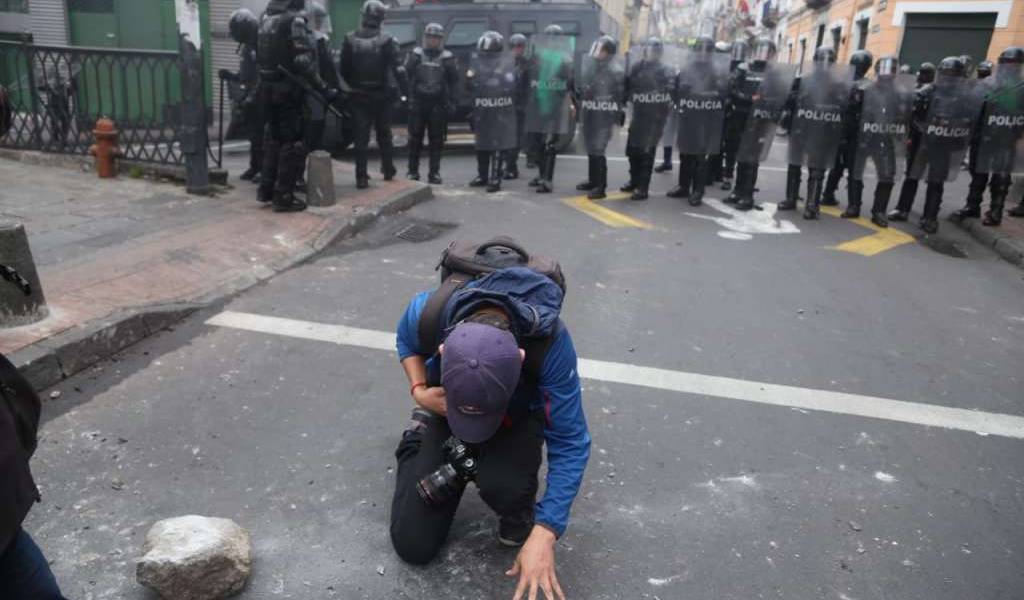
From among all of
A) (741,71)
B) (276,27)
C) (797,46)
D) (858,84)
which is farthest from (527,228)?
(797,46)

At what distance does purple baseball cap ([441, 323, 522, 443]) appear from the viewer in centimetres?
198

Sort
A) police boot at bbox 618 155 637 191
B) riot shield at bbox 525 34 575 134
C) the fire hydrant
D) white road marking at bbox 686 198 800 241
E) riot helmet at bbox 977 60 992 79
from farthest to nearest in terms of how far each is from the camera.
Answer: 1. riot helmet at bbox 977 60 992 79
2. police boot at bbox 618 155 637 191
3. riot shield at bbox 525 34 575 134
4. white road marking at bbox 686 198 800 241
5. the fire hydrant

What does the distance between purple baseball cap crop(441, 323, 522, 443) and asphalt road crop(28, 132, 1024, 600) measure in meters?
0.78

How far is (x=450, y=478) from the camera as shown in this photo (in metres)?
2.53

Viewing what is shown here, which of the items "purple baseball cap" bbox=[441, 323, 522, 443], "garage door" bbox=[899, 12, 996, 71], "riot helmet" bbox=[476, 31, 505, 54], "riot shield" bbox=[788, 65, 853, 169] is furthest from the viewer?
"garage door" bbox=[899, 12, 996, 71]

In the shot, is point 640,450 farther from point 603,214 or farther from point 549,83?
point 549,83

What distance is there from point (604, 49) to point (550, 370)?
7.24m

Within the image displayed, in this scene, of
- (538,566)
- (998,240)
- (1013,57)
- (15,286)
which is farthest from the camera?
(1013,57)

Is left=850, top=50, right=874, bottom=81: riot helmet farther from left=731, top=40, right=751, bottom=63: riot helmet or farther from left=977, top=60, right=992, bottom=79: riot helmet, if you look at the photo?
left=977, top=60, right=992, bottom=79: riot helmet

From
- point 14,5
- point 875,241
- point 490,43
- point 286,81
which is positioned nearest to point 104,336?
point 286,81

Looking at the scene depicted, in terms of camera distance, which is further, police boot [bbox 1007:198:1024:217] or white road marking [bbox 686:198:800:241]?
police boot [bbox 1007:198:1024:217]

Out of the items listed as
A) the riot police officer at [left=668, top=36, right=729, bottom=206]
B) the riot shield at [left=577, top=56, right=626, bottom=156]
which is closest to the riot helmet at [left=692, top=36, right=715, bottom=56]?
the riot police officer at [left=668, top=36, right=729, bottom=206]

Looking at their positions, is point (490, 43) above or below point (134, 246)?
above

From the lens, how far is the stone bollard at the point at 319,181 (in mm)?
7215
